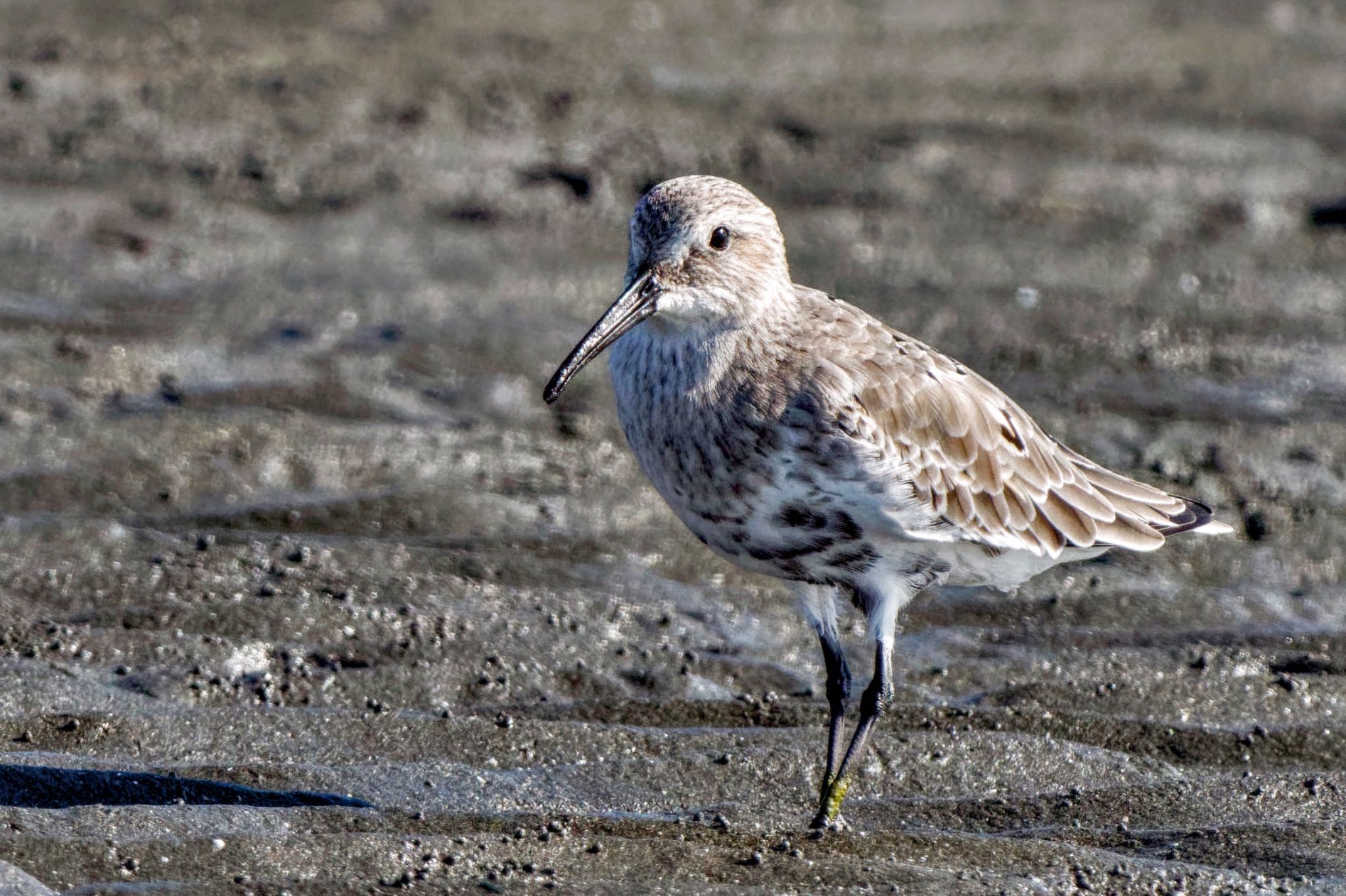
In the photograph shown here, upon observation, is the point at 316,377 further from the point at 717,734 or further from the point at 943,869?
the point at 943,869

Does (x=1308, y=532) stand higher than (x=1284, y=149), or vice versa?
(x=1284, y=149)

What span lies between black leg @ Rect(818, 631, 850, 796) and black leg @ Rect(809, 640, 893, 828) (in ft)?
0.12

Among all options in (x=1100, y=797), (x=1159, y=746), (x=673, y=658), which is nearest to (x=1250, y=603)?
→ (x=1159, y=746)

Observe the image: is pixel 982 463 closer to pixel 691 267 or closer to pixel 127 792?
pixel 691 267

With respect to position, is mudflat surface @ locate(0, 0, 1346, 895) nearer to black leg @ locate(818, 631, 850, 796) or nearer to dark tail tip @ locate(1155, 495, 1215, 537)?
black leg @ locate(818, 631, 850, 796)

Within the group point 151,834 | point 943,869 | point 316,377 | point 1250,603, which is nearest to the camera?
point 151,834

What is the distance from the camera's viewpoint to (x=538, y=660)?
641 centimetres

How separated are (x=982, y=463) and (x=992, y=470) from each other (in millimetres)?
55

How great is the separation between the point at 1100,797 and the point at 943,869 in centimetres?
97

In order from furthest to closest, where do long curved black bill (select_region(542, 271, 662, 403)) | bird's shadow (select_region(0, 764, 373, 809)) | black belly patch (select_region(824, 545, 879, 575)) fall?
black belly patch (select_region(824, 545, 879, 575)), long curved black bill (select_region(542, 271, 662, 403)), bird's shadow (select_region(0, 764, 373, 809))

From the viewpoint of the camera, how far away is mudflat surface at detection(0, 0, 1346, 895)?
17.3 feet

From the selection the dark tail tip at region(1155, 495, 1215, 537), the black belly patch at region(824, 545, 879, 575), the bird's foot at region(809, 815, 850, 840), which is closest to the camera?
the bird's foot at region(809, 815, 850, 840)

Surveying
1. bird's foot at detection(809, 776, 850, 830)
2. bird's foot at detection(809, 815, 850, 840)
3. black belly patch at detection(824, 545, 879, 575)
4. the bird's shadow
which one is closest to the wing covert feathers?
black belly patch at detection(824, 545, 879, 575)

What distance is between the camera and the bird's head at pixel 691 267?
546 centimetres
